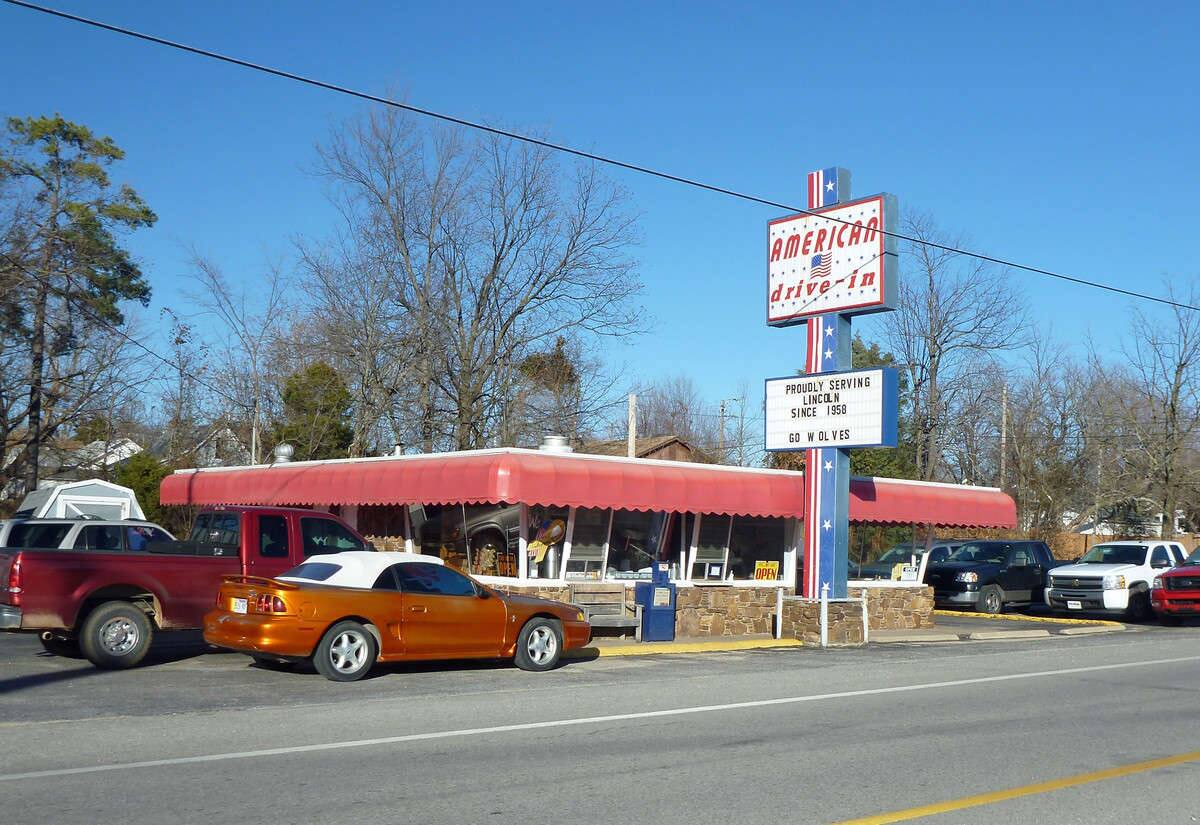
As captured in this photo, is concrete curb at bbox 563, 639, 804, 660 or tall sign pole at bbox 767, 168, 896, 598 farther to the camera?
tall sign pole at bbox 767, 168, 896, 598

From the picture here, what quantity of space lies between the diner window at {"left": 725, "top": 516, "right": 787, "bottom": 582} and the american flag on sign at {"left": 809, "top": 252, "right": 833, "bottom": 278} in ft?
16.3

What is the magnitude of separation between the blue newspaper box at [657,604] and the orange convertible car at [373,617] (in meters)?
4.13

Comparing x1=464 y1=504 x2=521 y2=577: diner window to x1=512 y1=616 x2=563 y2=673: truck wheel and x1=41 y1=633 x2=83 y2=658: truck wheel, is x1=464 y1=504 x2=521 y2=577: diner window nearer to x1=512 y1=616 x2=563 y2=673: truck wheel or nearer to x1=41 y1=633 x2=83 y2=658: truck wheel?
x1=512 y1=616 x2=563 y2=673: truck wheel

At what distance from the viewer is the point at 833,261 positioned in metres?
21.7

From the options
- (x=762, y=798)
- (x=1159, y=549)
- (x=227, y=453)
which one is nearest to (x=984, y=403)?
(x=1159, y=549)

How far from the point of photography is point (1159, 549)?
29391 millimetres

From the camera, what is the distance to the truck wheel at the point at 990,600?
29.3 metres

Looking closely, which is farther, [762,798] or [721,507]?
[721,507]

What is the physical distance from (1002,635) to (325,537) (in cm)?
1403

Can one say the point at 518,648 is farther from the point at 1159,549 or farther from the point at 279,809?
the point at 1159,549

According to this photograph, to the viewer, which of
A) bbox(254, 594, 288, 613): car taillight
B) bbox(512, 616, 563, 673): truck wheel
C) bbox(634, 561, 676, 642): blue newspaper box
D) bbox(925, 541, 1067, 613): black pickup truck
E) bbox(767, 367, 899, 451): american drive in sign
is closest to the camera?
bbox(254, 594, 288, 613): car taillight

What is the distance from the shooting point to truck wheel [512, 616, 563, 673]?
1548 cm

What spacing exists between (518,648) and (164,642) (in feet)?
19.9

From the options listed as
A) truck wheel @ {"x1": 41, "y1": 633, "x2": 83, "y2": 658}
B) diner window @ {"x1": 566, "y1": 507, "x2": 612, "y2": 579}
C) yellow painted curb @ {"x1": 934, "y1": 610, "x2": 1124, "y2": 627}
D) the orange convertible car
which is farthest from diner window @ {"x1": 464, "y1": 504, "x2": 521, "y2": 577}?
yellow painted curb @ {"x1": 934, "y1": 610, "x2": 1124, "y2": 627}
